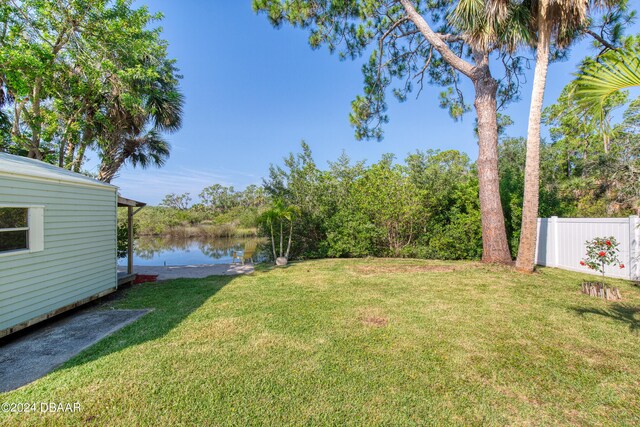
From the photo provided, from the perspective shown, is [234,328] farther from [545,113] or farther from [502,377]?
[545,113]

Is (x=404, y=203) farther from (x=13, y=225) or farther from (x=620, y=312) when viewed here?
(x=13, y=225)

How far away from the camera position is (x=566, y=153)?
15.5m

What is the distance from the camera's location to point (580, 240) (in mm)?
6398

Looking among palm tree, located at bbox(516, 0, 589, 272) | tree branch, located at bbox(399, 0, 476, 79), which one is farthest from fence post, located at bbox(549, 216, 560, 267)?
tree branch, located at bbox(399, 0, 476, 79)

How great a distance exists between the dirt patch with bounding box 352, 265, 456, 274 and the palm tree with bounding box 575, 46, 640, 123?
5152mm

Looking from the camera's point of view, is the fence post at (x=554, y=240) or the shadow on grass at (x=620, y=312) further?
the fence post at (x=554, y=240)

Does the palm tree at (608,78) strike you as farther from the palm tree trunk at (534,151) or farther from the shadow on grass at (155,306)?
the shadow on grass at (155,306)

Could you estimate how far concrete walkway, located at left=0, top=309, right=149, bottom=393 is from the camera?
264 centimetres

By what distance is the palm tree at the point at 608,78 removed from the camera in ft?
5.81

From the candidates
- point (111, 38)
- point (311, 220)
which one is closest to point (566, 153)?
point (311, 220)

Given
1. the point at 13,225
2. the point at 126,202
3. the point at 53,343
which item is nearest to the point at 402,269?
the point at 53,343

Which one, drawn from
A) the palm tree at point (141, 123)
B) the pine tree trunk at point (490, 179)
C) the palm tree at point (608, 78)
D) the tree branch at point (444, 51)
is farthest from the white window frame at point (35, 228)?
the tree branch at point (444, 51)

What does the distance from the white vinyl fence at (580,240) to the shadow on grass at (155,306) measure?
7.77 metres

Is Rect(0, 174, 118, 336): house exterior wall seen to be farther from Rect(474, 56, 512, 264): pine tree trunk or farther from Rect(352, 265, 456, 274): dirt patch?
Rect(474, 56, 512, 264): pine tree trunk
